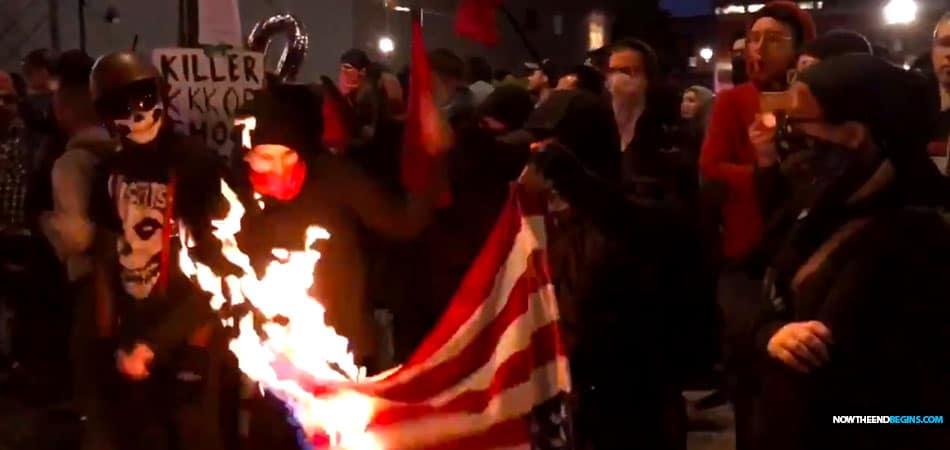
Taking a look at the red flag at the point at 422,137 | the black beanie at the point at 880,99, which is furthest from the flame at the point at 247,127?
Answer: the black beanie at the point at 880,99

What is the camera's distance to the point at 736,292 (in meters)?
3.81

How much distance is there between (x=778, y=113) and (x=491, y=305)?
1309 mm

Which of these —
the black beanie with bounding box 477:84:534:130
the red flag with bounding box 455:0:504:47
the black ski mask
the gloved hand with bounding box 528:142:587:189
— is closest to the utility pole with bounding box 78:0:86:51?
the black beanie with bounding box 477:84:534:130

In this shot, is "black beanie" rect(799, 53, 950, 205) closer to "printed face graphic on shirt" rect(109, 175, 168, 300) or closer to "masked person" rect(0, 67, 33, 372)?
"printed face graphic on shirt" rect(109, 175, 168, 300)

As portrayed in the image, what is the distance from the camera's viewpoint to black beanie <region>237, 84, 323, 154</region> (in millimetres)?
4738

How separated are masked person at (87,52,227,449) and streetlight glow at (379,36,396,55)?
11.8 m

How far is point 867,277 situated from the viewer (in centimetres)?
302

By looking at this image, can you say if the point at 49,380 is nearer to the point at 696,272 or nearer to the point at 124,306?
the point at 124,306

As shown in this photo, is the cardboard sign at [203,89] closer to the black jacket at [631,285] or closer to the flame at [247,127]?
the flame at [247,127]

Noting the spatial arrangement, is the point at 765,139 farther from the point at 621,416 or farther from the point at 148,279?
the point at 148,279

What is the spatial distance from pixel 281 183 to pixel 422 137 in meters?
0.57

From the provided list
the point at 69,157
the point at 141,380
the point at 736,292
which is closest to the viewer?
the point at 736,292

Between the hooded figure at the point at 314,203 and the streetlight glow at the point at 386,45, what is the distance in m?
11.7

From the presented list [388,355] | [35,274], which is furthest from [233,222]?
[35,274]
